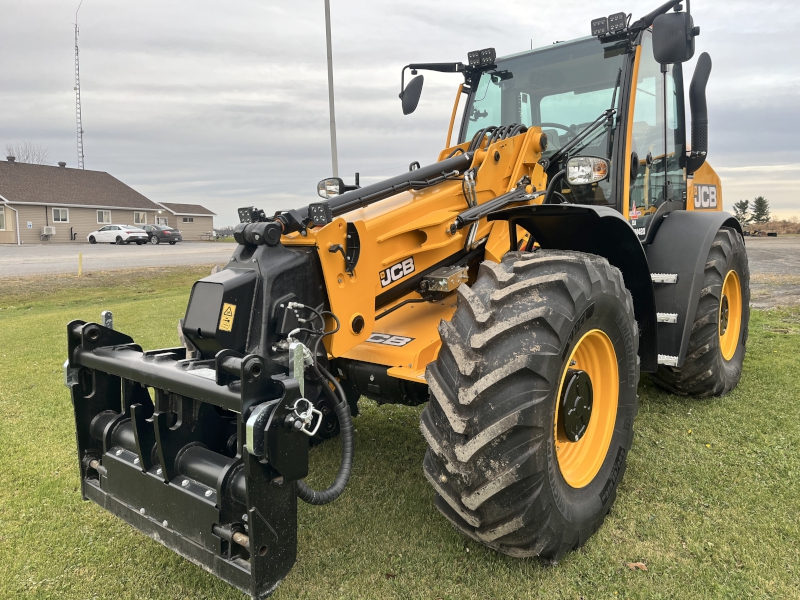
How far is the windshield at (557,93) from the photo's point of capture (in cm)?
424

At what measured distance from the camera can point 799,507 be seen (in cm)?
323

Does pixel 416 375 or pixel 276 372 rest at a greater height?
→ pixel 276 372

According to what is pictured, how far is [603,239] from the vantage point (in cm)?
357

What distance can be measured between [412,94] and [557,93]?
124cm

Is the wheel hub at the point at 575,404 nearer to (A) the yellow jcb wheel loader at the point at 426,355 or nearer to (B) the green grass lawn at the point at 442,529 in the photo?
(A) the yellow jcb wheel loader at the point at 426,355

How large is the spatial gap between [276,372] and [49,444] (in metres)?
3.03

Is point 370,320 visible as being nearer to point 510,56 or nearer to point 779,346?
point 510,56

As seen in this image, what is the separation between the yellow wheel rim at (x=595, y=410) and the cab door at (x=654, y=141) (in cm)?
152

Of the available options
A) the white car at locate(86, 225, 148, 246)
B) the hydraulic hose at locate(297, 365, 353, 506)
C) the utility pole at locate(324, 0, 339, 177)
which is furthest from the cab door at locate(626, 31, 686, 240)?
the white car at locate(86, 225, 148, 246)

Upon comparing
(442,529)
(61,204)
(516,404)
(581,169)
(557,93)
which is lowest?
(442,529)

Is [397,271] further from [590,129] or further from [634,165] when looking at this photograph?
[634,165]

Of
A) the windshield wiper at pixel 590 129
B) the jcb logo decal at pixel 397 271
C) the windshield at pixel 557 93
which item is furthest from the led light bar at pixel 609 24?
the jcb logo decal at pixel 397 271

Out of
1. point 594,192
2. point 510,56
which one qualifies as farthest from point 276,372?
point 510,56

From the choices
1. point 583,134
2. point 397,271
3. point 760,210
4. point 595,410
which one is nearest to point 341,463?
point 397,271
